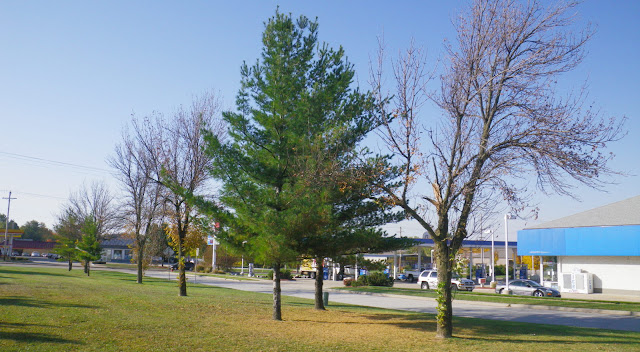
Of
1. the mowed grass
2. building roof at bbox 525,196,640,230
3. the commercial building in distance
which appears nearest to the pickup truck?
the commercial building in distance

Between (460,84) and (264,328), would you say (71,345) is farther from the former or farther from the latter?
(460,84)

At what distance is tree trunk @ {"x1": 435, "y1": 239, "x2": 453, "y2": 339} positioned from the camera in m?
13.0

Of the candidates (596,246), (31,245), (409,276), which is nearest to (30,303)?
(596,246)

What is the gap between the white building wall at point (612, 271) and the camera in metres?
37.5

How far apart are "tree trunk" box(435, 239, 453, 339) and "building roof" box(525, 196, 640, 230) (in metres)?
29.8

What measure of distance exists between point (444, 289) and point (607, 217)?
106 feet

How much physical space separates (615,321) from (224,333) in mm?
16258

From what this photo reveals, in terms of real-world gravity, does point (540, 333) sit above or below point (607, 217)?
below

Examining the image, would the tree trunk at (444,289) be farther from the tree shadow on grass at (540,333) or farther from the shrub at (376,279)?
the shrub at (376,279)

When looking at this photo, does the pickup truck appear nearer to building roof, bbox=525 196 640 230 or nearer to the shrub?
the shrub

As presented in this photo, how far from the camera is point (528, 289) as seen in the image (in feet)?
116

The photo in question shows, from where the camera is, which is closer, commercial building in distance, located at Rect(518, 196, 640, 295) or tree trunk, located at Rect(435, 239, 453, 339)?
tree trunk, located at Rect(435, 239, 453, 339)

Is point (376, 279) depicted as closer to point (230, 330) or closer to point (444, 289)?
point (444, 289)

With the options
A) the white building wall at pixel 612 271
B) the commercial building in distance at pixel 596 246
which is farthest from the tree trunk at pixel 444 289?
the white building wall at pixel 612 271
